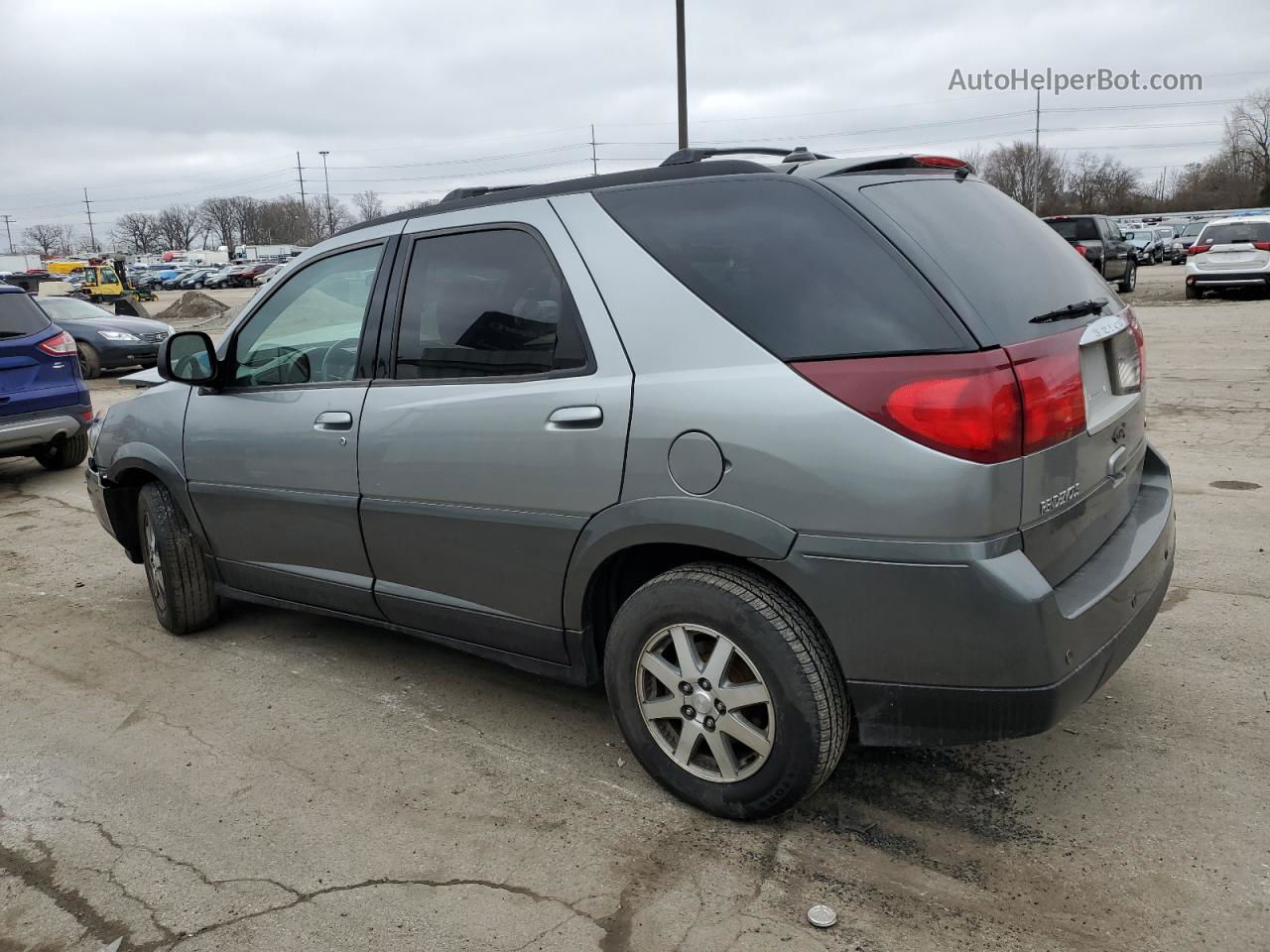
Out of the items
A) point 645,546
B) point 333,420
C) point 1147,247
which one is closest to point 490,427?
point 645,546

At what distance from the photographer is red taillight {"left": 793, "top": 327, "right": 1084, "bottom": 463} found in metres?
2.32

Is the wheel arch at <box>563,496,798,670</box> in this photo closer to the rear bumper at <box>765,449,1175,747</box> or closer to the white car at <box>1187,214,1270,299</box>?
the rear bumper at <box>765,449,1175,747</box>

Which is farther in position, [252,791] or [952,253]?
[252,791]

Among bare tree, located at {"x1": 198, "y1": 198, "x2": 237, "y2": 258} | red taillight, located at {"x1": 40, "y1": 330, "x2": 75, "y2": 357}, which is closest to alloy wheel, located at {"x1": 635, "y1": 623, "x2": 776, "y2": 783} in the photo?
red taillight, located at {"x1": 40, "y1": 330, "x2": 75, "y2": 357}

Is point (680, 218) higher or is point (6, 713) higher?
point (680, 218)

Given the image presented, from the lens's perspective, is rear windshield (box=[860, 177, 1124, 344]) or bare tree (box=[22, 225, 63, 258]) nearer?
rear windshield (box=[860, 177, 1124, 344])

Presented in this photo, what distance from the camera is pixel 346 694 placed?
3930 mm

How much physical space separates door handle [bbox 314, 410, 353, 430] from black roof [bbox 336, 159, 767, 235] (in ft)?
2.38

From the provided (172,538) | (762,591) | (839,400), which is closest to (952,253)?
(839,400)

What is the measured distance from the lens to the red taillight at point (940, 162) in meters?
3.01

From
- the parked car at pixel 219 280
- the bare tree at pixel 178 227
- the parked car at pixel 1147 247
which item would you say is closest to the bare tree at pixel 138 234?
the bare tree at pixel 178 227

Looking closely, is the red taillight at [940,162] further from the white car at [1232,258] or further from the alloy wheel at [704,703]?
the white car at [1232,258]

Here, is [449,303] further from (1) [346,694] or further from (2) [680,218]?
(1) [346,694]

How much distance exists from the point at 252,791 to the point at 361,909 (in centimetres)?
80
